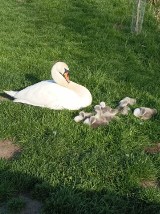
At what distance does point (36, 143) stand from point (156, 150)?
1593 millimetres

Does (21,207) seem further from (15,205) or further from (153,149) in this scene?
(153,149)

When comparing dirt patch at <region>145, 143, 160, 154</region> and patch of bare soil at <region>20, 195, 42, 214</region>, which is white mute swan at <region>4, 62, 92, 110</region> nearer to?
dirt patch at <region>145, 143, 160, 154</region>

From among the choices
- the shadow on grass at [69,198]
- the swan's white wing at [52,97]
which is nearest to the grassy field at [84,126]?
the shadow on grass at [69,198]

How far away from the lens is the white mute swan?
24.8 feet

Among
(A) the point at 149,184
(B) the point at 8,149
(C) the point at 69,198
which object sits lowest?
(B) the point at 8,149

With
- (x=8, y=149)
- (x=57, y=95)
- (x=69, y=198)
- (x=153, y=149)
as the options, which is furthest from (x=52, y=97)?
(x=69, y=198)

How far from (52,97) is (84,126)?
82cm

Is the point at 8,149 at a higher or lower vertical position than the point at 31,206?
lower

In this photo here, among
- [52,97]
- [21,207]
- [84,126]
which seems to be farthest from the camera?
[52,97]

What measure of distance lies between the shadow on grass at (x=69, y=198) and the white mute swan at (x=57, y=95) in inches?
79.8

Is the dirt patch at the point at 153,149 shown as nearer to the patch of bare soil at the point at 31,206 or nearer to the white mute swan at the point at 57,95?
the white mute swan at the point at 57,95

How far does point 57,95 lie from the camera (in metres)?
7.59

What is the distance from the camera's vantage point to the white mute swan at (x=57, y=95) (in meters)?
7.57

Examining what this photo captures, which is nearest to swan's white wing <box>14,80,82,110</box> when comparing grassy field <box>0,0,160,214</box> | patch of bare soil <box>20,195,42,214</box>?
grassy field <box>0,0,160,214</box>
